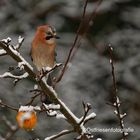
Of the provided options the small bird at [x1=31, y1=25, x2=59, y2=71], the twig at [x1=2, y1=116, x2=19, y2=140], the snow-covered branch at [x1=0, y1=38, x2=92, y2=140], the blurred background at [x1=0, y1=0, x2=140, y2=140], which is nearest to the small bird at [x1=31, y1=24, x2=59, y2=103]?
the small bird at [x1=31, y1=25, x2=59, y2=71]

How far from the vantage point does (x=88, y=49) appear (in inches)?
315

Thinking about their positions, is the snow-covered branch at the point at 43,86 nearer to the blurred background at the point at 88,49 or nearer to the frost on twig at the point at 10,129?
the frost on twig at the point at 10,129

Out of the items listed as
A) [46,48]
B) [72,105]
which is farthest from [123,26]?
[46,48]

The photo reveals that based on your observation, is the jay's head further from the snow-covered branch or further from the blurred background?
the blurred background

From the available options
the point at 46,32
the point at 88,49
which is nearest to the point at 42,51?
the point at 46,32

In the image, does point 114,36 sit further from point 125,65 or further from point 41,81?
point 41,81

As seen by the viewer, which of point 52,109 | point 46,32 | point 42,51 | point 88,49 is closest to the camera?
point 52,109

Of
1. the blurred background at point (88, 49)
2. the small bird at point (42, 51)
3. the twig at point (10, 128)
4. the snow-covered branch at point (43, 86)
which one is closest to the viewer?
the snow-covered branch at point (43, 86)

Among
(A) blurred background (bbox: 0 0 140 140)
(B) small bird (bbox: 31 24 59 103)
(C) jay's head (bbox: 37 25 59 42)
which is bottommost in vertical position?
(A) blurred background (bbox: 0 0 140 140)

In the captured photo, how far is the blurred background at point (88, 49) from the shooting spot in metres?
7.45

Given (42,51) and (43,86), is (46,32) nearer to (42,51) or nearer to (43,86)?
(42,51)

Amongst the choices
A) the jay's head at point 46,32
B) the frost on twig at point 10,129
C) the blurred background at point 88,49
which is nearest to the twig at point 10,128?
the frost on twig at point 10,129

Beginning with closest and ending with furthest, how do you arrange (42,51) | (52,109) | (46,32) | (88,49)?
(52,109) < (46,32) < (42,51) < (88,49)

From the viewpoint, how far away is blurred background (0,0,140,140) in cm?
745
